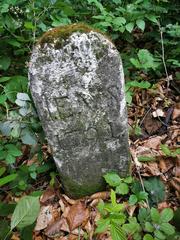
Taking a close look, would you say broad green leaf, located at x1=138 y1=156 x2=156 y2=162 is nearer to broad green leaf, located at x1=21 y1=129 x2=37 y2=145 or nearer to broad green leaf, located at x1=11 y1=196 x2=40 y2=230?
broad green leaf, located at x1=21 y1=129 x2=37 y2=145

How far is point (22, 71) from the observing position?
9.09 feet

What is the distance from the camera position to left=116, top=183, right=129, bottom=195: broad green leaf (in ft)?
6.77

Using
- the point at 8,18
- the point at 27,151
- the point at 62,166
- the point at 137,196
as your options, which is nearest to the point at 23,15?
the point at 8,18

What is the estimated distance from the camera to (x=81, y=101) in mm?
1738

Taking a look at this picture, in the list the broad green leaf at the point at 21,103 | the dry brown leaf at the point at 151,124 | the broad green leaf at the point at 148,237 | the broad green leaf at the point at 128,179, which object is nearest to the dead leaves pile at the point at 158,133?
the dry brown leaf at the point at 151,124

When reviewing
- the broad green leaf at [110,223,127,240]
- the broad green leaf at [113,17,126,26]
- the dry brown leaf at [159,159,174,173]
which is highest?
the broad green leaf at [113,17,126,26]

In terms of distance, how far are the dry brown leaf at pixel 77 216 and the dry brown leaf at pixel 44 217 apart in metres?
0.13

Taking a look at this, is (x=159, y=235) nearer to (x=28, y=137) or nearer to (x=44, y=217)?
(x=44, y=217)

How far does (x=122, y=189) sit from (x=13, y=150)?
0.72 m

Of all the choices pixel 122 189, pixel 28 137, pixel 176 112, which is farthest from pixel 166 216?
pixel 176 112

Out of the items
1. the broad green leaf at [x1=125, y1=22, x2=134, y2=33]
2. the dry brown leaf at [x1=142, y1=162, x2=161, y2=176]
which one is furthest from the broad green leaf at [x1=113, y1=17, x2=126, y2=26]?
the dry brown leaf at [x1=142, y1=162, x2=161, y2=176]

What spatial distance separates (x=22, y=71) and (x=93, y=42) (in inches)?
52.0

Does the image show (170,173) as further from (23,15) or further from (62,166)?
(23,15)

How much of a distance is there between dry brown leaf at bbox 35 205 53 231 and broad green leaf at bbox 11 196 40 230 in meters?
0.80
